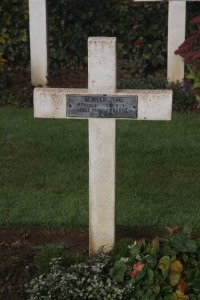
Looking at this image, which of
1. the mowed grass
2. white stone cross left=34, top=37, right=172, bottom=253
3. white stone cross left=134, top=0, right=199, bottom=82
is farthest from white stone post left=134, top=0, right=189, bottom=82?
white stone cross left=34, top=37, right=172, bottom=253

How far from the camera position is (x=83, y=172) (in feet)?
22.4

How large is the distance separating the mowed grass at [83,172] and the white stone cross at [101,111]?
0.71 meters

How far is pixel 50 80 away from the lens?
10281mm

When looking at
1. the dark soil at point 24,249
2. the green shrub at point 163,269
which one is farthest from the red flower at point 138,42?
the green shrub at point 163,269

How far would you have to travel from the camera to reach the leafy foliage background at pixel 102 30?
35.8 feet

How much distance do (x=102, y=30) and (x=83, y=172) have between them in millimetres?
4661

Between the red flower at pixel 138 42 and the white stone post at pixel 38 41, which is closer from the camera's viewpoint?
the white stone post at pixel 38 41

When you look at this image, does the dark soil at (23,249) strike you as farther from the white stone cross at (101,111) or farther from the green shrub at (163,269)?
the green shrub at (163,269)

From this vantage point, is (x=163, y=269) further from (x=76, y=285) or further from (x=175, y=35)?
(x=175, y=35)

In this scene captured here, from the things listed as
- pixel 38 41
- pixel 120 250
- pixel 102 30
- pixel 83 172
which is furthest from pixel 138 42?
pixel 120 250

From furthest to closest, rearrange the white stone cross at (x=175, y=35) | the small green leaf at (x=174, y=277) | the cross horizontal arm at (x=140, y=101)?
the white stone cross at (x=175, y=35) < the cross horizontal arm at (x=140, y=101) < the small green leaf at (x=174, y=277)

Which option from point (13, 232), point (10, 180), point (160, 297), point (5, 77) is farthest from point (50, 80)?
point (160, 297)

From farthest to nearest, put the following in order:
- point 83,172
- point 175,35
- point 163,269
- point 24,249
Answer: point 175,35, point 83,172, point 24,249, point 163,269

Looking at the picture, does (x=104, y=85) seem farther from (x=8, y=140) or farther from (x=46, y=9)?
(x=46, y=9)
